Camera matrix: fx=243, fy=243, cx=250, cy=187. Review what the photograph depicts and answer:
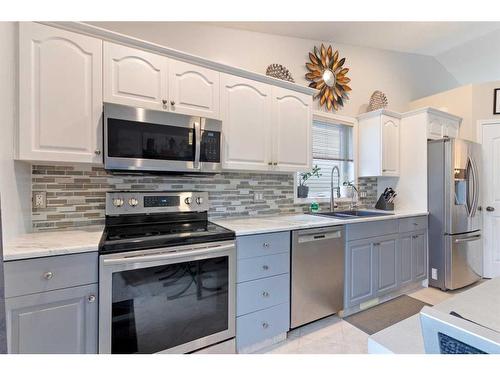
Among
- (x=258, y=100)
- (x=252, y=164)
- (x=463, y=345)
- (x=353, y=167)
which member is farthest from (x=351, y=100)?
(x=463, y=345)

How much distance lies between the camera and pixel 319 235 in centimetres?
206

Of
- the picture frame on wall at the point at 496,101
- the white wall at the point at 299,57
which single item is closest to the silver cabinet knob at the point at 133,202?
the white wall at the point at 299,57

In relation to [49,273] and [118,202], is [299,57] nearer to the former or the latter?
[118,202]

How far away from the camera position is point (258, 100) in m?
2.19

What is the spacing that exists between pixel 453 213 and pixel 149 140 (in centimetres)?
330

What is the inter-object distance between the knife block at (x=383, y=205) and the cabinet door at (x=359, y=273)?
1006 millimetres

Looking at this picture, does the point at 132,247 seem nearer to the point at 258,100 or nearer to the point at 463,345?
the point at 463,345

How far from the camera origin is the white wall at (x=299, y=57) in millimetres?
2232

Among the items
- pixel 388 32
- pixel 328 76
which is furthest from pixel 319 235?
pixel 388 32

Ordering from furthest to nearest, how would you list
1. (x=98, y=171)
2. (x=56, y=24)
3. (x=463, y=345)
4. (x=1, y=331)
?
(x=98, y=171) < (x=56, y=24) < (x=1, y=331) < (x=463, y=345)

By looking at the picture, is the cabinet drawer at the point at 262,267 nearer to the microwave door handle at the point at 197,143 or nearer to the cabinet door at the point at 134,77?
the microwave door handle at the point at 197,143

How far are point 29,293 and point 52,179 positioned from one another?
2.81ft

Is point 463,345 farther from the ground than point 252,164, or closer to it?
closer to it
